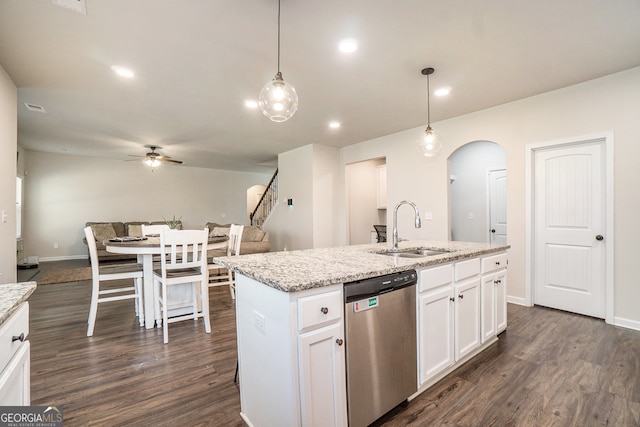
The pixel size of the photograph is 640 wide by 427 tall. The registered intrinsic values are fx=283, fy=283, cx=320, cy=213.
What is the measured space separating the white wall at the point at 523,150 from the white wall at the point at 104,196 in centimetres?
603

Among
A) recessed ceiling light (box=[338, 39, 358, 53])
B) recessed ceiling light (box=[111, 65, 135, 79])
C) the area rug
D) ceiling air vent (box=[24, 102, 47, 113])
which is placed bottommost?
the area rug

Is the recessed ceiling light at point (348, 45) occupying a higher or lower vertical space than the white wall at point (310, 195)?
higher

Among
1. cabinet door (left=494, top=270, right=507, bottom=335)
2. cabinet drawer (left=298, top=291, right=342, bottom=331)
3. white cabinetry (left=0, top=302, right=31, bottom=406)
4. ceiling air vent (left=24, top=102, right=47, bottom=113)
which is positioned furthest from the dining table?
cabinet door (left=494, top=270, right=507, bottom=335)

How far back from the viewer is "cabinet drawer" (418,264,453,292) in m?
1.78

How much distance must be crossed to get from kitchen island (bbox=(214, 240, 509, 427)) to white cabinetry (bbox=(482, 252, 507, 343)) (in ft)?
0.50

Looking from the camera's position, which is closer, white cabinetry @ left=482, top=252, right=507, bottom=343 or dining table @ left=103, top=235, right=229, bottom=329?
white cabinetry @ left=482, top=252, right=507, bottom=343

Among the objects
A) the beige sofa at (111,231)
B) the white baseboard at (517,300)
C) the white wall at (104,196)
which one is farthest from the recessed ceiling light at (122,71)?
the white wall at (104,196)

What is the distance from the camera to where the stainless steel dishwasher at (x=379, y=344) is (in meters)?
1.42

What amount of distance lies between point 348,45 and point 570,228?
3.28 meters

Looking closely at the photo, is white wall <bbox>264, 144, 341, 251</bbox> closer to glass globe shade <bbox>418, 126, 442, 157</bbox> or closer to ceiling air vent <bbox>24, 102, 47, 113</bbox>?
glass globe shade <bbox>418, 126, 442, 157</bbox>

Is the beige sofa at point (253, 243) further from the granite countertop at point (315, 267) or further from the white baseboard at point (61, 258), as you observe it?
the white baseboard at point (61, 258)

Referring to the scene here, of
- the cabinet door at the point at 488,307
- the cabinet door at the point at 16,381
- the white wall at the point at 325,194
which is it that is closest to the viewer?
the cabinet door at the point at 16,381

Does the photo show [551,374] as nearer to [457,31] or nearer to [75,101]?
[457,31]

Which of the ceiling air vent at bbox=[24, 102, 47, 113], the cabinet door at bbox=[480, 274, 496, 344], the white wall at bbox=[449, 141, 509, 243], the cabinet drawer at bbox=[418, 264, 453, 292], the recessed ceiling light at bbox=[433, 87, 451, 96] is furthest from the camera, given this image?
the white wall at bbox=[449, 141, 509, 243]
